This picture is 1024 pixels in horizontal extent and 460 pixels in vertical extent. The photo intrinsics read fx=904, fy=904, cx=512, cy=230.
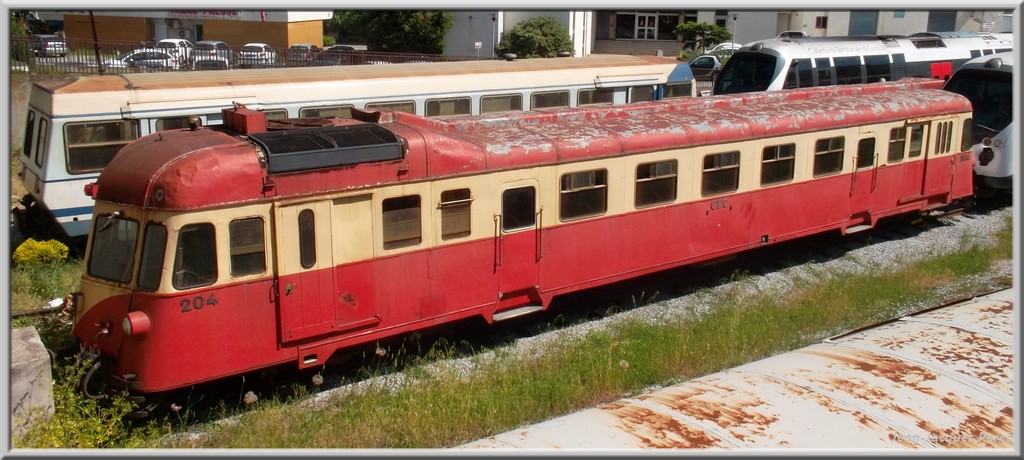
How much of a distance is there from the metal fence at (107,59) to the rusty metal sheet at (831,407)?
781 inches

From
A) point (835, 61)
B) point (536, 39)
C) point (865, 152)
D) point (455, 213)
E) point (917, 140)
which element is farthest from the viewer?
point (536, 39)

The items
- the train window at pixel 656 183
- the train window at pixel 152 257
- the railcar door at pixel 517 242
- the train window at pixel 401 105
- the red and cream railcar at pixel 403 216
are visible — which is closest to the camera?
the train window at pixel 152 257

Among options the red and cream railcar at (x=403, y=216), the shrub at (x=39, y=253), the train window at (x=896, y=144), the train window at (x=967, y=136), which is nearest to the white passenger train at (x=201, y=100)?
the shrub at (x=39, y=253)

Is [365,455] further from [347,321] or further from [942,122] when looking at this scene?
[942,122]

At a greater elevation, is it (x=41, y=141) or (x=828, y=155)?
(x=41, y=141)

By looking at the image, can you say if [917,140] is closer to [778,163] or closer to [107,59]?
[778,163]

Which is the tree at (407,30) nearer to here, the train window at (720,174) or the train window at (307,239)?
the train window at (720,174)

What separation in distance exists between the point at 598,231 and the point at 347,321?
11.8ft

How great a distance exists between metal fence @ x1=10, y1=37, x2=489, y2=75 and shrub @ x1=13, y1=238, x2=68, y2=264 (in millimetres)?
10747

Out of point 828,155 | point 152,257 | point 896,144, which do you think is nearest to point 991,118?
point 896,144

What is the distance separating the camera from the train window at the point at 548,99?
1822 centimetres

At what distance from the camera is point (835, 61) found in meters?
21.9

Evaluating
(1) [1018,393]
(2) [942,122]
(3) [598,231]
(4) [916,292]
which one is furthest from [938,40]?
(1) [1018,393]

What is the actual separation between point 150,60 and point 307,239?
23.2 meters
